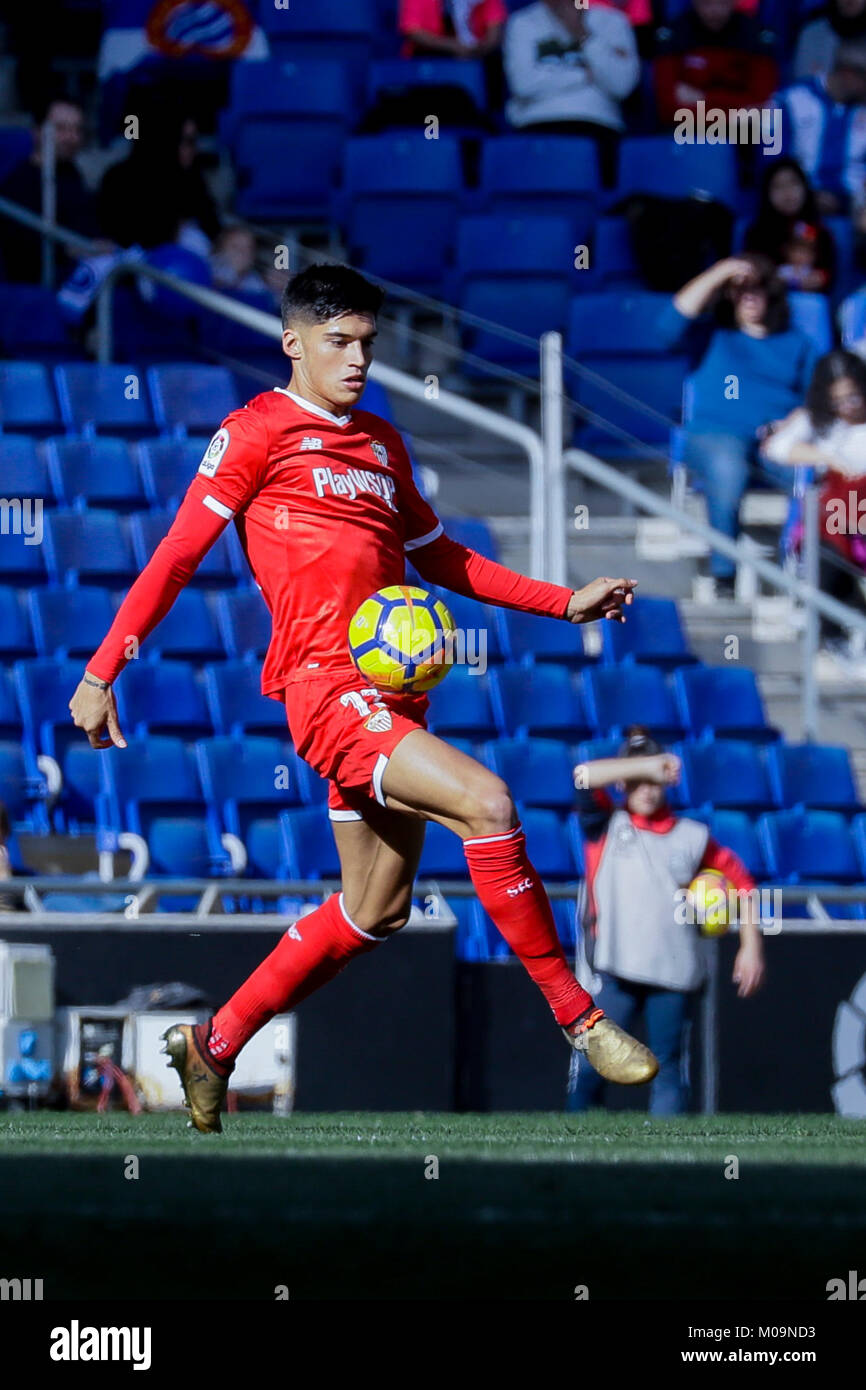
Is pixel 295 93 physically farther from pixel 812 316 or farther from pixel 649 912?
pixel 649 912

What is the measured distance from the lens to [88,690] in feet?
15.5

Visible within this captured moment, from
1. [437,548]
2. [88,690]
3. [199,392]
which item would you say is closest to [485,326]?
[199,392]

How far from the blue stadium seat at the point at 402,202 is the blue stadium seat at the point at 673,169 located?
1.03 metres

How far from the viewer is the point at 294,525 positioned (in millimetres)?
4961

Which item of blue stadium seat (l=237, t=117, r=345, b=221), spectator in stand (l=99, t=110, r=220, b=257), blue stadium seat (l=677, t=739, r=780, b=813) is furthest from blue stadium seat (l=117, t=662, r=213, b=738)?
blue stadium seat (l=237, t=117, r=345, b=221)

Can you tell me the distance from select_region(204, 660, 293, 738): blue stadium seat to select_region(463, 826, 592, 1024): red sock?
5.05 meters

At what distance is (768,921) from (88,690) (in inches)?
170

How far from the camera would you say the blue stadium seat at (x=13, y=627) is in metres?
9.91

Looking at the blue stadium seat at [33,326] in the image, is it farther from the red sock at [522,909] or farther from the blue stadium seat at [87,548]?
the red sock at [522,909]

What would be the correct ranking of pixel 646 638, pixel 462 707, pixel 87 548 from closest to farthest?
1. pixel 462 707
2. pixel 87 548
3. pixel 646 638

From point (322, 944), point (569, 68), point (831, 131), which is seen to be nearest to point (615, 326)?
point (569, 68)

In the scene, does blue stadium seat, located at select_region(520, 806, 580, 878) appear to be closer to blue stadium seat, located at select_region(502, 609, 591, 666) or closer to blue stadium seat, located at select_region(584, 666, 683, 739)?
blue stadium seat, located at select_region(584, 666, 683, 739)

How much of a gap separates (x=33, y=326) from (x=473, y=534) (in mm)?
2976

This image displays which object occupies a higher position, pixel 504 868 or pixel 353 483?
pixel 353 483
